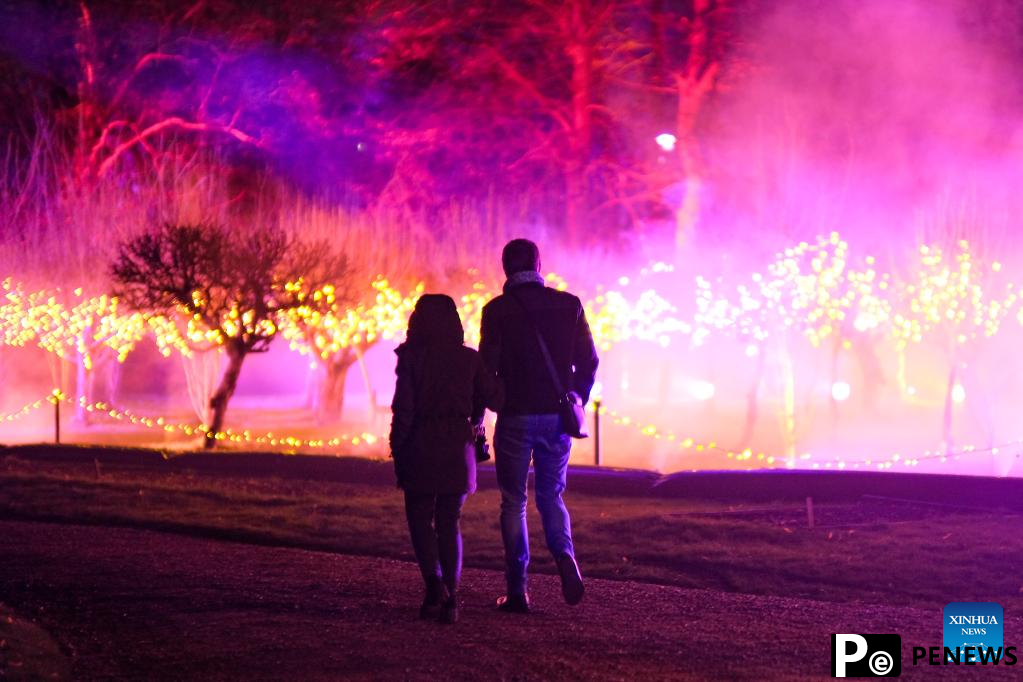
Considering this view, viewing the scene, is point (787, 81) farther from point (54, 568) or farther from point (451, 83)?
point (54, 568)

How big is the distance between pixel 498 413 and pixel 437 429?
364 mm

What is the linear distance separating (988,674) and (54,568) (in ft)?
19.3

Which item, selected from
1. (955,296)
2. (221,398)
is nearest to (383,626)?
(221,398)

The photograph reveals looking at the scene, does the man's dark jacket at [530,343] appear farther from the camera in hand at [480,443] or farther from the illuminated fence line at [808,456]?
the illuminated fence line at [808,456]

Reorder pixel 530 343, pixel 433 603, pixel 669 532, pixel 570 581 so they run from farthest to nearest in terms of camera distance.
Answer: pixel 669 532
pixel 530 343
pixel 570 581
pixel 433 603

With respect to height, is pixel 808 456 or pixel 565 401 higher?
pixel 565 401

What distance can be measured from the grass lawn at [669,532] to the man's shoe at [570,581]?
4.63 ft

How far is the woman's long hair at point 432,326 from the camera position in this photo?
22.2 feet

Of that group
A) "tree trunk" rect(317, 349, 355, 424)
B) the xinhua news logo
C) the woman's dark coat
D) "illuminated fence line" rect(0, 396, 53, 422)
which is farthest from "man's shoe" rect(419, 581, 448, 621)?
"tree trunk" rect(317, 349, 355, 424)

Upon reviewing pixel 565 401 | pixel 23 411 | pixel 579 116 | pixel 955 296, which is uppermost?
pixel 579 116

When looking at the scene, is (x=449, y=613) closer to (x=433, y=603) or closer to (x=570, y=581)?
A: (x=433, y=603)

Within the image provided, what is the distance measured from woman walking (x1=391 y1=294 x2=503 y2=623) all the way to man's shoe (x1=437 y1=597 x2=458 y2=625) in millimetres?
49

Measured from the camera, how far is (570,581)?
22.1 feet

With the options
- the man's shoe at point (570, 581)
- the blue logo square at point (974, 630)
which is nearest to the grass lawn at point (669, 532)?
the blue logo square at point (974, 630)
